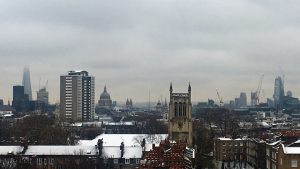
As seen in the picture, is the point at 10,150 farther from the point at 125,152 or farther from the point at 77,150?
the point at 125,152

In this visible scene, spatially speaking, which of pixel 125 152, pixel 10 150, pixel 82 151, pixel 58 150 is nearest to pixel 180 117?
pixel 125 152

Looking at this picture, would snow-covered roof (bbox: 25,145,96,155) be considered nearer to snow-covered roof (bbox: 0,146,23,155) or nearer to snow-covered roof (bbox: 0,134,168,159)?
snow-covered roof (bbox: 0,134,168,159)

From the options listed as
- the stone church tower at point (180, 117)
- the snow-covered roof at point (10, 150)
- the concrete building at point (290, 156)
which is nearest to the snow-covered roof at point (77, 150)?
the snow-covered roof at point (10, 150)

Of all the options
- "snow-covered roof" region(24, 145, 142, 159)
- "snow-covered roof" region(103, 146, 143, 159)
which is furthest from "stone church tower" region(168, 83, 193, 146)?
"snow-covered roof" region(24, 145, 142, 159)

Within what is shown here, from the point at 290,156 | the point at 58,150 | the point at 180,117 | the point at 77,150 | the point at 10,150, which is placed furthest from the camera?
the point at 180,117

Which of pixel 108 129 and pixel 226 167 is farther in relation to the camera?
pixel 108 129

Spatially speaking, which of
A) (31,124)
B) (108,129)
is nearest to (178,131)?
(31,124)

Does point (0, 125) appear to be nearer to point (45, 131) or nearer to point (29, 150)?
point (45, 131)

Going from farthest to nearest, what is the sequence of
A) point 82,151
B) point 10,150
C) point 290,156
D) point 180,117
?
point 180,117 < point 10,150 < point 82,151 < point 290,156

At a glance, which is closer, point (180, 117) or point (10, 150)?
point (10, 150)

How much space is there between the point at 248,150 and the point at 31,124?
5230 cm

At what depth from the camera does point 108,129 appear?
190125 millimetres

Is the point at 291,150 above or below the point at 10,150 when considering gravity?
above

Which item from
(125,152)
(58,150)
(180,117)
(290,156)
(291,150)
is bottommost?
(125,152)
